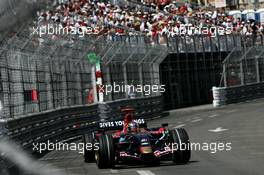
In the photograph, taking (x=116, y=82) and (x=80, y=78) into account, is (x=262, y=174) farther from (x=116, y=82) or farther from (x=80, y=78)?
(x=116, y=82)

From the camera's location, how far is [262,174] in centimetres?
1146

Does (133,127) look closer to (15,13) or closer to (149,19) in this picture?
(15,13)

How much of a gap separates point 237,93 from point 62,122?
68.0ft

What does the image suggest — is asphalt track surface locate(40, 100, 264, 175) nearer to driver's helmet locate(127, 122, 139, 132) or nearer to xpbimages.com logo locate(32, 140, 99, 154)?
xpbimages.com logo locate(32, 140, 99, 154)

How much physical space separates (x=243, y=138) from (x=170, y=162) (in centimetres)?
534

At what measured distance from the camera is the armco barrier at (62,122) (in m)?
16.1

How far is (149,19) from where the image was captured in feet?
131

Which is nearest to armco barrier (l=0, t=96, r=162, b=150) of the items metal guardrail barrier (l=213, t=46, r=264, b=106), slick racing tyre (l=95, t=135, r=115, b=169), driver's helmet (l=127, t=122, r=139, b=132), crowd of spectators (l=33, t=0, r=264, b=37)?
slick racing tyre (l=95, t=135, r=115, b=169)

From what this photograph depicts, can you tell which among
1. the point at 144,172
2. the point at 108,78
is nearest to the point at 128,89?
the point at 108,78

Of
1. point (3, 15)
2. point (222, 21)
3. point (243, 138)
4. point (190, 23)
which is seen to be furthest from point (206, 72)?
point (3, 15)

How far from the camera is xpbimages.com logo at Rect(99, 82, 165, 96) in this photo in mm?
27984

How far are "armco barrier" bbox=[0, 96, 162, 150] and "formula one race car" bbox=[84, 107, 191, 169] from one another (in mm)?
1793

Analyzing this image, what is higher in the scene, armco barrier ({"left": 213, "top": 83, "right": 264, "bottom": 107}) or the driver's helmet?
armco barrier ({"left": 213, "top": 83, "right": 264, "bottom": 107})

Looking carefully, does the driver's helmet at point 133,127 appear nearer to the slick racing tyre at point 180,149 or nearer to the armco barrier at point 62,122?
the slick racing tyre at point 180,149
